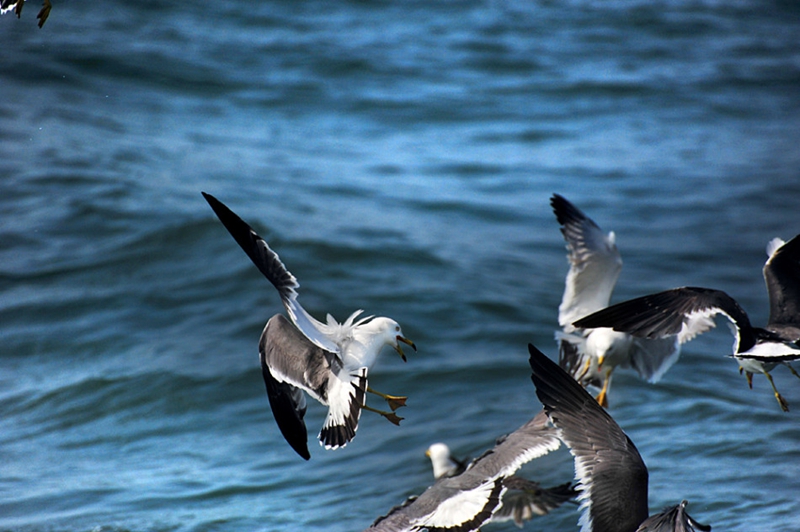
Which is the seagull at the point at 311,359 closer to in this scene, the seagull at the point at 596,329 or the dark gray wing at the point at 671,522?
the dark gray wing at the point at 671,522

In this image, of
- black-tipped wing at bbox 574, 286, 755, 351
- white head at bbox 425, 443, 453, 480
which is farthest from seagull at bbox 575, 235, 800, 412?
white head at bbox 425, 443, 453, 480

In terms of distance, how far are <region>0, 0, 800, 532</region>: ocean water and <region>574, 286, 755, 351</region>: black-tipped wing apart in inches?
47.1

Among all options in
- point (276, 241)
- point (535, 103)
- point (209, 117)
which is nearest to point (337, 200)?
point (276, 241)

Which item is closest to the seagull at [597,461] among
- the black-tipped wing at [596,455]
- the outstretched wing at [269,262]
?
the black-tipped wing at [596,455]

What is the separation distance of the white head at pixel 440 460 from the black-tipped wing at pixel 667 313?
1.60 m

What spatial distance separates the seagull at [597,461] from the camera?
13.7 ft

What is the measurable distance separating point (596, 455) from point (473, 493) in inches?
26.8

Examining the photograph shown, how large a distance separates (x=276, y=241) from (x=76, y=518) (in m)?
5.10

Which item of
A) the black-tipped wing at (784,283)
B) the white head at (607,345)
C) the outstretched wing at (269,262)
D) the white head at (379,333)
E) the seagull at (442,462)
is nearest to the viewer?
the outstretched wing at (269,262)

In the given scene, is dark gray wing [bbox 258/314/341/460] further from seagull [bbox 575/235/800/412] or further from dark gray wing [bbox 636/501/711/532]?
dark gray wing [bbox 636/501/711/532]

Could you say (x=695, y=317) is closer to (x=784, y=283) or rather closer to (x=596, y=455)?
(x=784, y=283)

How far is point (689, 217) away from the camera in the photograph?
12.2m

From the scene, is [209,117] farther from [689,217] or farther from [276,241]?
[689,217]

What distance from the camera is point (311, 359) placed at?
4.58 meters
